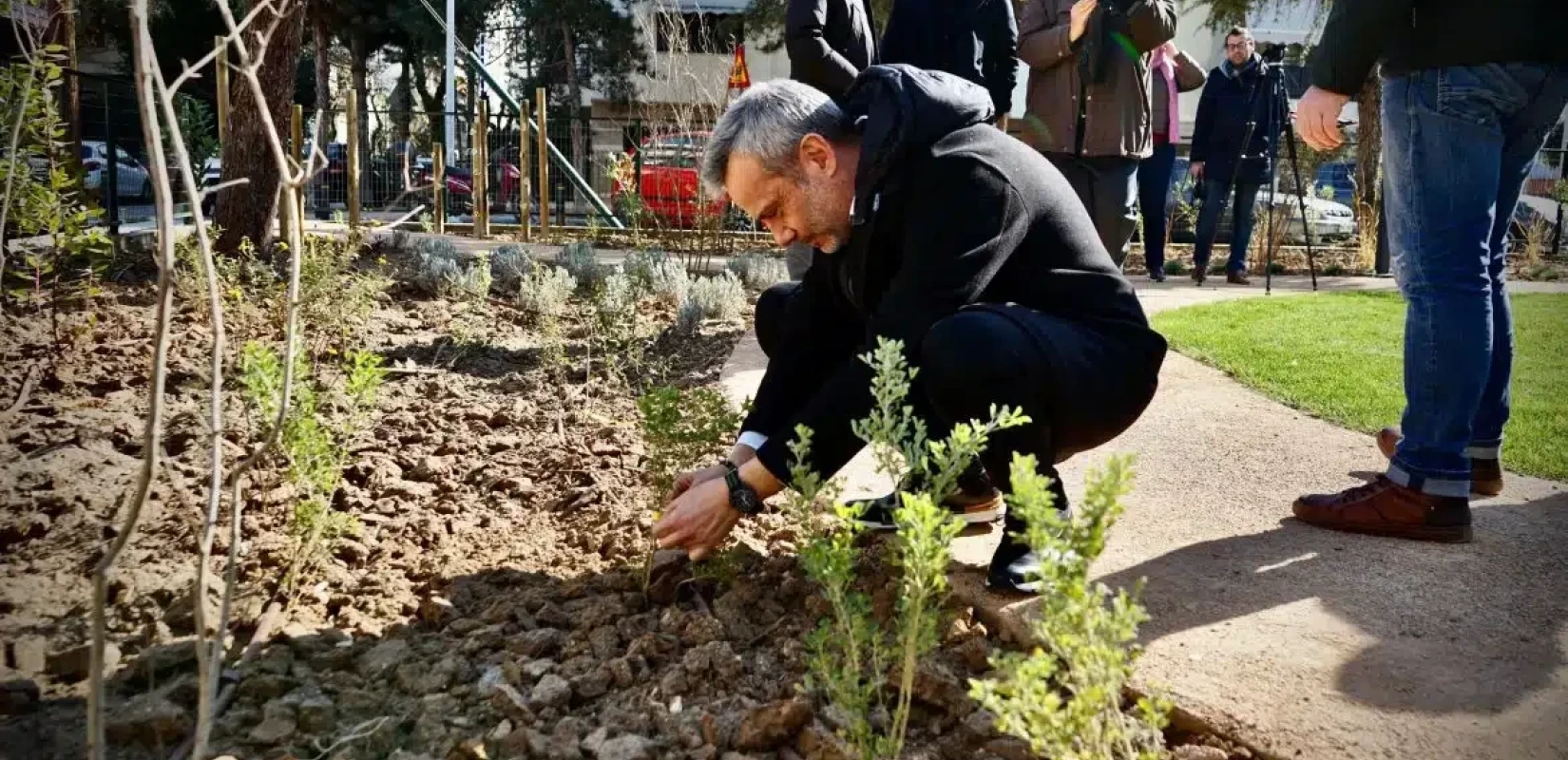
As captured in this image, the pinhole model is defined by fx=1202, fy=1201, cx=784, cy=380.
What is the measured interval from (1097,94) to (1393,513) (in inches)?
132

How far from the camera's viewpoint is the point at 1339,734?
1916 millimetres

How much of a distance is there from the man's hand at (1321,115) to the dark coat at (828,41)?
1.94m

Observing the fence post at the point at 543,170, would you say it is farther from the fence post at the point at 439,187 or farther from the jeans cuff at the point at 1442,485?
the jeans cuff at the point at 1442,485

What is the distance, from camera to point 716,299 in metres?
6.89

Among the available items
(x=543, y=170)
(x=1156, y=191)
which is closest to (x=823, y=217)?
(x=1156, y=191)

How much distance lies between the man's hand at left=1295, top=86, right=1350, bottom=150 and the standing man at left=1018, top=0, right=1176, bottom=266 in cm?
218

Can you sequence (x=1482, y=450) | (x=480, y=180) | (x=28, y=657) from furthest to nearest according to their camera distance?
(x=480, y=180)
(x=1482, y=450)
(x=28, y=657)

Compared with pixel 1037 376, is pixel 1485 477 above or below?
below

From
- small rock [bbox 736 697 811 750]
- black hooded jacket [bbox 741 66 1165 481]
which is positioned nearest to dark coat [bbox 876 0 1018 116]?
black hooded jacket [bbox 741 66 1165 481]

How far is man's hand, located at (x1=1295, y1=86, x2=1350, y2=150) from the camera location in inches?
119

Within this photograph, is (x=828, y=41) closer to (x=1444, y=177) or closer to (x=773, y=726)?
(x=1444, y=177)

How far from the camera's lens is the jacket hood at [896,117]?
7.66ft

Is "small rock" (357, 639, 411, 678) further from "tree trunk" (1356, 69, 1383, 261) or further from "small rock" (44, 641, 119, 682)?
"tree trunk" (1356, 69, 1383, 261)

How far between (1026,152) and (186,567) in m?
2.06
